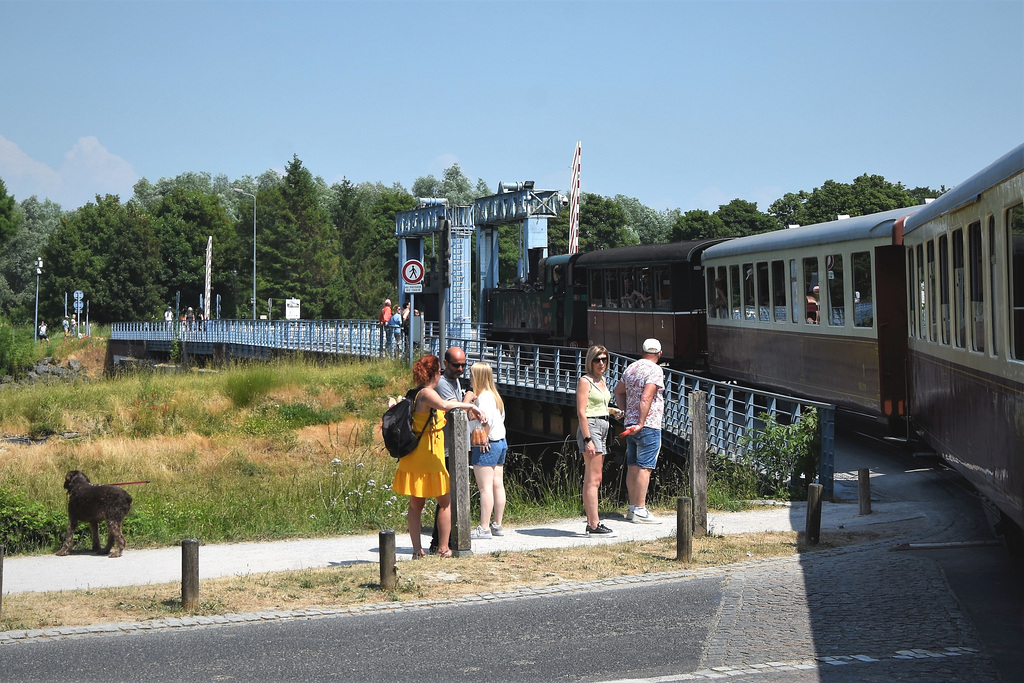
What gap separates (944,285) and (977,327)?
6.29 ft

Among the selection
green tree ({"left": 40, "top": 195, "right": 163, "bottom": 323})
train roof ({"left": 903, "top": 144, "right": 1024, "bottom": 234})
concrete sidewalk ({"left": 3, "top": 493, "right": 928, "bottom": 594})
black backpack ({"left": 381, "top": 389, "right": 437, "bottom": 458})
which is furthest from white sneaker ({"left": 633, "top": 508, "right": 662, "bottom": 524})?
green tree ({"left": 40, "top": 195, "right": 163, "bottom": 323})

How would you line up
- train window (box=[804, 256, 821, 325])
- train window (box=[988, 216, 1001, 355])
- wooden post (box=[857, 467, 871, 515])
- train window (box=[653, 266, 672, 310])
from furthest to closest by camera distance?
train window (box=[653, 266, 672, 310]) → train window (box=[804, 256, 821, 325]) → wooden post (box=[857, 467, 871, 515]) → train window (box=[988, 216, 1001, 355])

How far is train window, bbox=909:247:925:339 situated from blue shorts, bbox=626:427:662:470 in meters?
3.44

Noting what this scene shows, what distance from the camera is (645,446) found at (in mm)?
11609

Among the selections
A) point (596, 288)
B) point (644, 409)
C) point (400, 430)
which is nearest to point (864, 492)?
point (644, 409)

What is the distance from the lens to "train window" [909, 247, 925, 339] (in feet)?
42.5

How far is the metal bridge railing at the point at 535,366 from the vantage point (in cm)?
1557

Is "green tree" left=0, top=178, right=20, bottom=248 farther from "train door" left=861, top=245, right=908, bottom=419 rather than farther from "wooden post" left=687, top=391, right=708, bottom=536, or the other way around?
"wooden post" left=687, top=391, right=708, bottom=536

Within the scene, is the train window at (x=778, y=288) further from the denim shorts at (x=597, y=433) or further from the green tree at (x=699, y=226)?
the green tree at (x=699, y=226)

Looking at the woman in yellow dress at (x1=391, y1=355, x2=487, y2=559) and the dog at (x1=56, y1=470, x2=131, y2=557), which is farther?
the dog at (x1=56, y1=470, x2=131, y2=557)

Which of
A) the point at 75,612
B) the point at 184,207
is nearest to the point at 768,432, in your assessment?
the point at 75,612

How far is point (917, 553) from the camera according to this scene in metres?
9.86

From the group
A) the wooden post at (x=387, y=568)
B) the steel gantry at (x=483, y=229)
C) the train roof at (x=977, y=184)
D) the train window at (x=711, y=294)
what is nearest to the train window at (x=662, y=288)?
the train window at (x=711, y=294)

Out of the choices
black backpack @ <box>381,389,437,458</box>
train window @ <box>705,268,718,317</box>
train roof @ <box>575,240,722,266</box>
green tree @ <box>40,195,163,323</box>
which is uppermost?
green tree @ <box>40,195,163,323</box>
